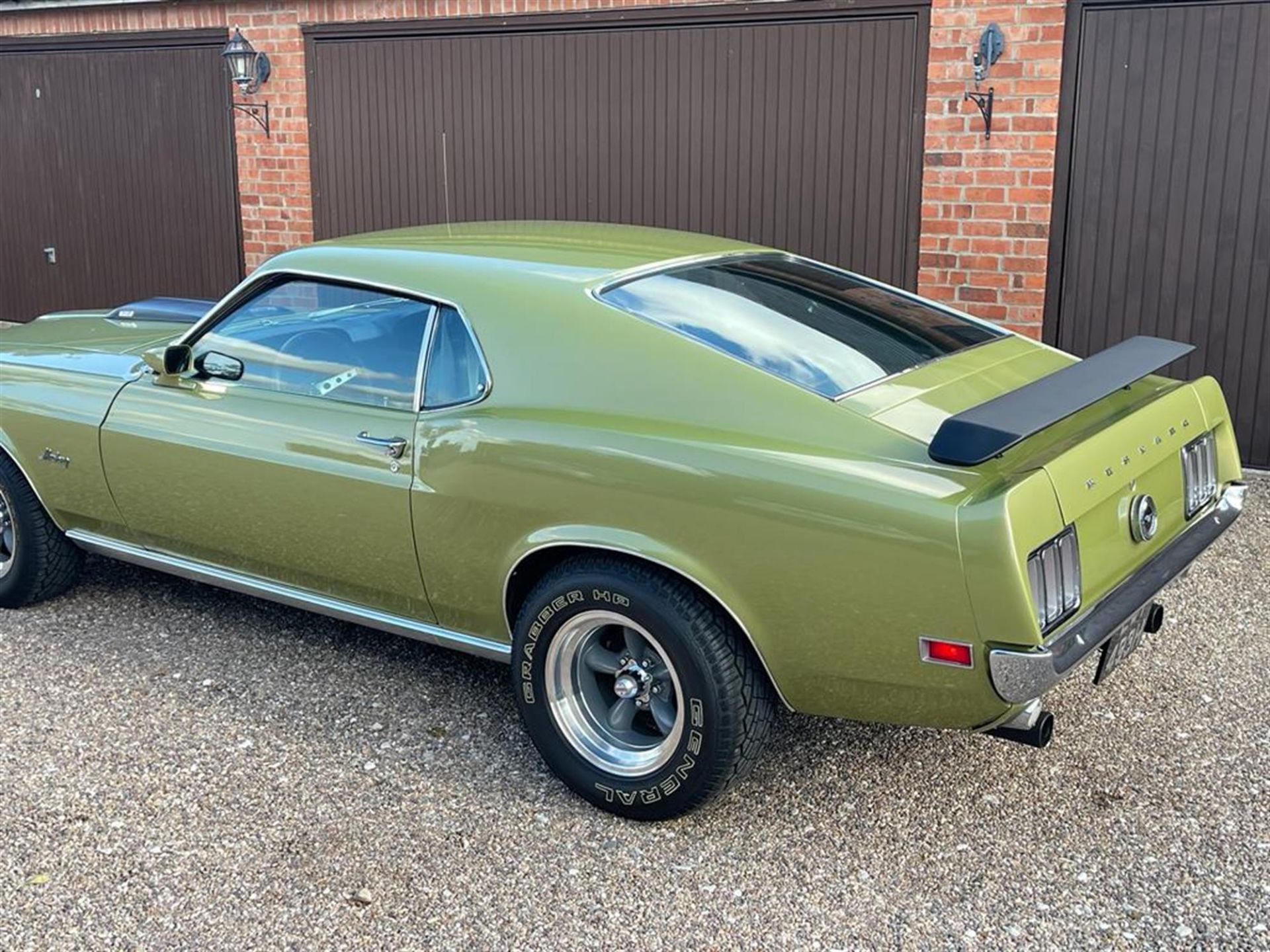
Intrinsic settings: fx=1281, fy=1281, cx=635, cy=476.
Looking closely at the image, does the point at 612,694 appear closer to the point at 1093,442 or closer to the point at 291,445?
the point at 291,445

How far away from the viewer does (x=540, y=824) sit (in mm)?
3443

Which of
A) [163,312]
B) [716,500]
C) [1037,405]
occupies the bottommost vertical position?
[716,500]

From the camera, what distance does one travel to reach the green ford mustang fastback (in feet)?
9.82

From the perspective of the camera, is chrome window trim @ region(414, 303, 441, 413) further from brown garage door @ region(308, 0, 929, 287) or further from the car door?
brown garage door @ region(308, 0, 929, 287)

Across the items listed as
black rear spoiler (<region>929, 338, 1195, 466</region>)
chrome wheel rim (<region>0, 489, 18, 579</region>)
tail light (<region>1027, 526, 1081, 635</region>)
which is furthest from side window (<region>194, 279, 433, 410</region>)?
tail light (<region>1027, 526, 1081, 635</region>)

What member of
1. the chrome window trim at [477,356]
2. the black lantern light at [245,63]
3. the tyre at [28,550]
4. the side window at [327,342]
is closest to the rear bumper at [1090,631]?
the chrome window trim at [477,356]

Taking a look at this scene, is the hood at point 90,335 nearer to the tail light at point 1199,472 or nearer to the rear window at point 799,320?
the rear window at point 799,320

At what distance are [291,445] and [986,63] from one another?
15.3ft

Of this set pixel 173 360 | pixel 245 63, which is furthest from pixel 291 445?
pixel 245 63

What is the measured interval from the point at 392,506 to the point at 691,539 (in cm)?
100

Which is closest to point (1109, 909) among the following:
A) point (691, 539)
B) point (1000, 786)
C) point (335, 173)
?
point (1000, 786)

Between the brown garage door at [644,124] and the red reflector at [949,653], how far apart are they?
479cm

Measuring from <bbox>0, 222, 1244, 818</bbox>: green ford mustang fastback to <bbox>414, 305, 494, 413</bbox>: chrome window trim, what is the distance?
0.01 m

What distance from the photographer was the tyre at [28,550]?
4777mm
